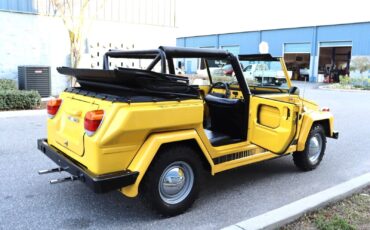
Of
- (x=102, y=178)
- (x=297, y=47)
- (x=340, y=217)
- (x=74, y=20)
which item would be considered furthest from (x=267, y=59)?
(x=297, y=47)

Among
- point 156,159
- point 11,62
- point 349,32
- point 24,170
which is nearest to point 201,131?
point 156,159

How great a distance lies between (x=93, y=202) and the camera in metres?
4.07

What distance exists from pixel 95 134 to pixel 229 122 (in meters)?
2.09

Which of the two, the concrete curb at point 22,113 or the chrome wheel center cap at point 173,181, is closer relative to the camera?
the chrome wheel center cap at point 173,181

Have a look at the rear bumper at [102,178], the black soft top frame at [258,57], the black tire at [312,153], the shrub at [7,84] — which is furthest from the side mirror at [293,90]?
the shrub at [7,84]

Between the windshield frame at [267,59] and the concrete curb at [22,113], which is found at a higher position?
the windshield frame at [267,59]

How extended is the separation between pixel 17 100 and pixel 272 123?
816 cm

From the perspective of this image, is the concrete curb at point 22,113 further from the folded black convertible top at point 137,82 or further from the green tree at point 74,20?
the folded black convertible top at point 137,82

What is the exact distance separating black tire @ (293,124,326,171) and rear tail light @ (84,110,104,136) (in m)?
3.15

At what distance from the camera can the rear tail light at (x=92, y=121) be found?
3.25 m

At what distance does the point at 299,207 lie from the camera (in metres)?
3.83

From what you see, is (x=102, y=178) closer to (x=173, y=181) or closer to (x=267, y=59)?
(x=173, y=181)

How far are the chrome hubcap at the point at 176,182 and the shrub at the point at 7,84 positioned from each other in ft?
29.1

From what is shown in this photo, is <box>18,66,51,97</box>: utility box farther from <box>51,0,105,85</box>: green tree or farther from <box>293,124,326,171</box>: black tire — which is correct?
<box>293,124,326,171</box>: black tire
